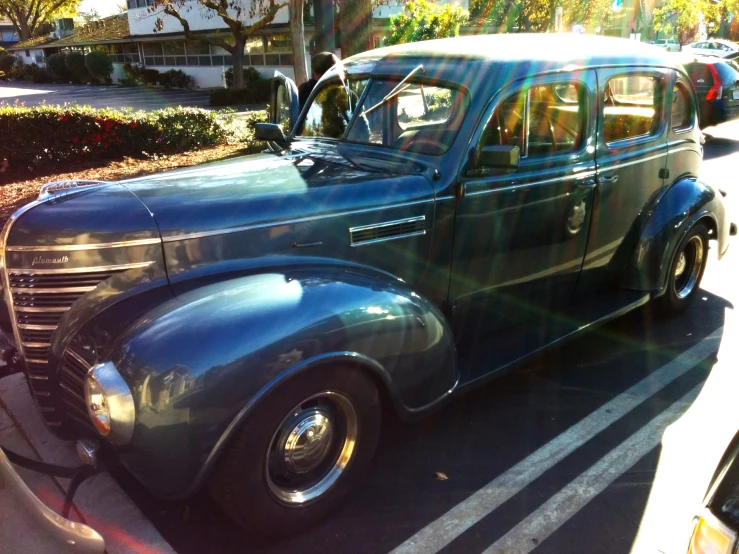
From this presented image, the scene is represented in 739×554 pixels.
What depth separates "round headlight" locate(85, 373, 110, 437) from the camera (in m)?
2.38

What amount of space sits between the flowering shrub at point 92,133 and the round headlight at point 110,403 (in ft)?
31.0

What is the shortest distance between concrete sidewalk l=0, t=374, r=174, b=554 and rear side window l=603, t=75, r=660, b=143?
351 cm

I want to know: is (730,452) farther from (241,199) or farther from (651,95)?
(651,95)

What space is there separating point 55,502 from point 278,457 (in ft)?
3.89

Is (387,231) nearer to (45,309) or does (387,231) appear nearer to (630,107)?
(45,309)

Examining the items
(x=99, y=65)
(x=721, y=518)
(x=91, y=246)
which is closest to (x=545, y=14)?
(x=91, y=246)

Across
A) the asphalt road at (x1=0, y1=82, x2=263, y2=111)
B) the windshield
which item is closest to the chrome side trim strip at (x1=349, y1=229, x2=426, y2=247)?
the windshield

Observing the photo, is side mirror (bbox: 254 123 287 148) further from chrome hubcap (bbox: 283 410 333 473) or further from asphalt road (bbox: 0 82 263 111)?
asphalt road (bbox: 0 82 263 111)

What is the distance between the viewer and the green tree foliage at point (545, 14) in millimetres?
17609

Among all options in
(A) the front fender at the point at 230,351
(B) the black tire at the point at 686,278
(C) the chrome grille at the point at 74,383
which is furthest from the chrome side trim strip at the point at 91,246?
(B) the black tire at the point at 686,278

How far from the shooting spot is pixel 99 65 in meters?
37.1

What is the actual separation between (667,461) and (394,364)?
5.35 ft

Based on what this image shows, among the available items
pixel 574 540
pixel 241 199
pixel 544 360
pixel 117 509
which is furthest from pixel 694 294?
pixel 117 509

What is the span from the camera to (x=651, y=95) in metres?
4.51
